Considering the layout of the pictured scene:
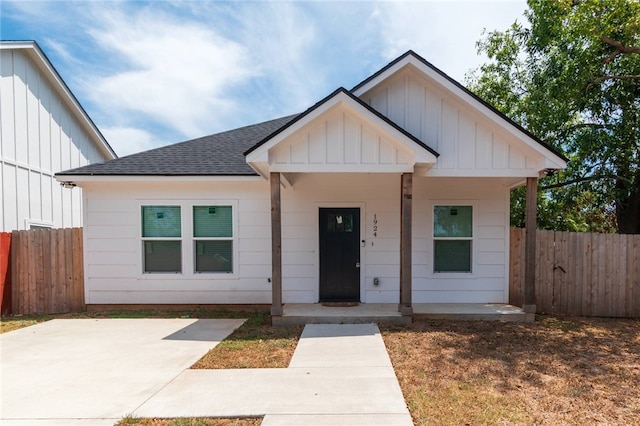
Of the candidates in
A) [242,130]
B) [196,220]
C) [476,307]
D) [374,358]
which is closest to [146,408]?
[374,358]

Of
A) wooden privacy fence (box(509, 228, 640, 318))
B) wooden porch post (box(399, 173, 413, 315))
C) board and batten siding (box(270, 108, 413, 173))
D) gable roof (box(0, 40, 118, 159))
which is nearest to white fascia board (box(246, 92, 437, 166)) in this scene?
board and batten siding (box(270, 108, 413, 173))

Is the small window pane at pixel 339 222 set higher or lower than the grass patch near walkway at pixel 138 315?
higher

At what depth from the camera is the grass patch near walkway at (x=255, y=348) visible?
15.4ft

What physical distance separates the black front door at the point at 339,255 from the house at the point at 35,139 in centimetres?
845

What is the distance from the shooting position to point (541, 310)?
775cm

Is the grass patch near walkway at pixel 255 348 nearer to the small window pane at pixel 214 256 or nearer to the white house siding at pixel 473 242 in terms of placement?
the small window pane at pixel 214 256

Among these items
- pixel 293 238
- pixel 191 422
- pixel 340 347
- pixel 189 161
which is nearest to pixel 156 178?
pixel 189 161

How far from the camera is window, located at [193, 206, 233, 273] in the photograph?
26.5 ft

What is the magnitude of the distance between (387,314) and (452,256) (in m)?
2.37

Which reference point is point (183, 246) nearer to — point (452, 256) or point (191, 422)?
point (191, 422)

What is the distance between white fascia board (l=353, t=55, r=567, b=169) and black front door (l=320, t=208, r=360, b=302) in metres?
2.91

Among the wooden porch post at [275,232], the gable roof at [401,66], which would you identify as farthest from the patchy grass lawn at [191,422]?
the gable roof at [401,66]

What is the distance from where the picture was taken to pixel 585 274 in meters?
7.60

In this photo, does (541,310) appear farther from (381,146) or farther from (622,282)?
(381,146)
